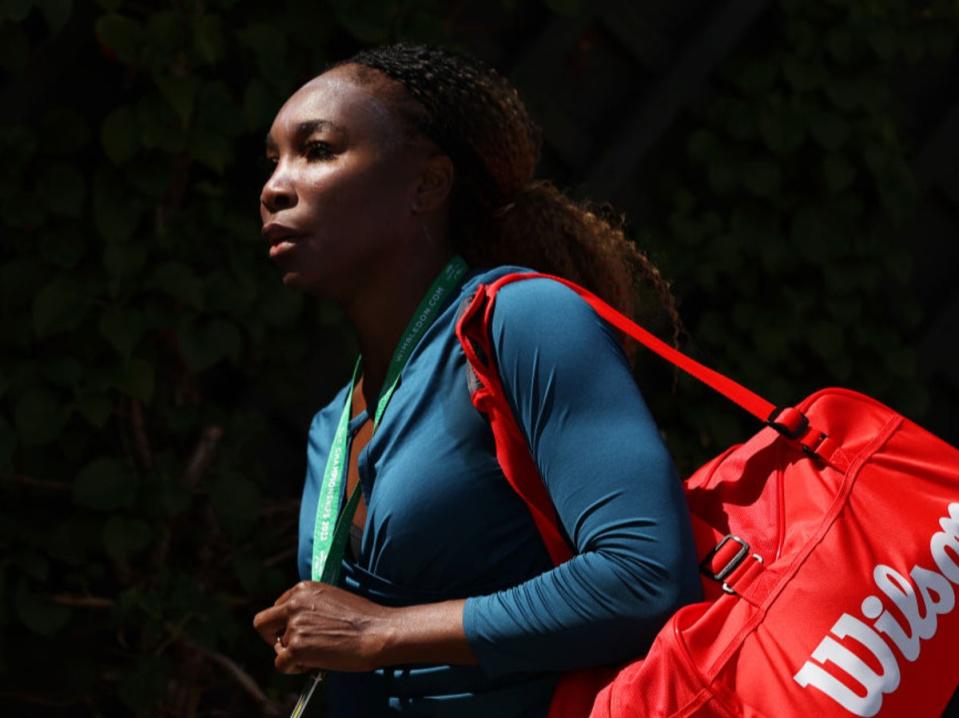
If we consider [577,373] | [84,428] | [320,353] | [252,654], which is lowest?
[252,654]

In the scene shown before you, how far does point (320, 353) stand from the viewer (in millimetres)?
2594

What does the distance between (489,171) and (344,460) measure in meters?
0.35

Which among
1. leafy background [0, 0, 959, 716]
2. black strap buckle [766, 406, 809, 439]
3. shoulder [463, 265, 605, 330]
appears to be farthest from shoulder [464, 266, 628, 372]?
Answer: leafy background [0, 0, 959, 716]

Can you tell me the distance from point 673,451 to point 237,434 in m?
0.84

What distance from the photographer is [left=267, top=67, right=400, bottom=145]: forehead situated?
62.1 inches

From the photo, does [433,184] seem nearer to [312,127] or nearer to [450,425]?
[312,127]

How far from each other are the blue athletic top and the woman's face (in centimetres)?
12

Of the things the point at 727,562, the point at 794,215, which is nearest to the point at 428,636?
the point at 727,562

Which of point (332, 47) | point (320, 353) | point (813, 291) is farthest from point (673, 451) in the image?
point (332, 47)

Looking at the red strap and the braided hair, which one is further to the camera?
the braided hair

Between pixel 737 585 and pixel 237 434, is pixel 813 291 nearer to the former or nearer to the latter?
pixel 237 434

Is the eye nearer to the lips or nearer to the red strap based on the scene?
the lips

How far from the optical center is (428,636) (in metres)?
1.36

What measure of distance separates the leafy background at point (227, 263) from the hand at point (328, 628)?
Result: 87 cm
